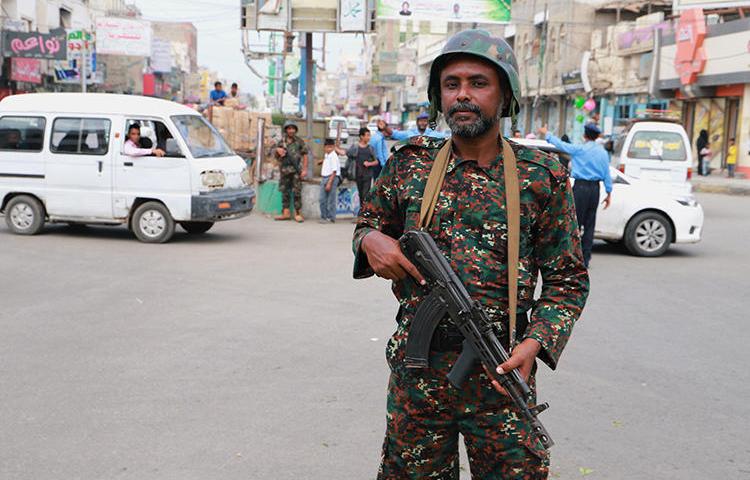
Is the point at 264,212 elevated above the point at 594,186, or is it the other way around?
the point at 594,186

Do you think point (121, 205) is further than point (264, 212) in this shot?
No

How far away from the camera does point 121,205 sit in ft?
39.6

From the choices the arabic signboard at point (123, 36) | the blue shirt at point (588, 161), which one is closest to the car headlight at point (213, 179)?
the blue shirt at point (588, 161)

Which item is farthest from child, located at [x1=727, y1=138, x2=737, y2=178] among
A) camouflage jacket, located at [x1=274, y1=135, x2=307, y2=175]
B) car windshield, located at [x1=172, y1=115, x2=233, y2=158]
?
car windshield, located at [x1=172, y1=115, x2=233, y2=158]

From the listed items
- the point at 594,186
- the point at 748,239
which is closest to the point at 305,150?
the point at 594,186

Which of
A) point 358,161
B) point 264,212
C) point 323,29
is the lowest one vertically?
point 264,212

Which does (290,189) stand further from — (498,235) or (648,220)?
(498,235)

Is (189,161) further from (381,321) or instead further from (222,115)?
(222,115)

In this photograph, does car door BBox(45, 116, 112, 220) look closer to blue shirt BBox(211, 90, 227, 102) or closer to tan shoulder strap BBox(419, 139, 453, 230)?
blue shirt BBox(211, 90, 227, 102)

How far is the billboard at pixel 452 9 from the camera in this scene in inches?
789

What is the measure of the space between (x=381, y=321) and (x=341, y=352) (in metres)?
1.15

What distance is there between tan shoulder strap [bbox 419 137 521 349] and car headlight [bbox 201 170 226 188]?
989 centimetres

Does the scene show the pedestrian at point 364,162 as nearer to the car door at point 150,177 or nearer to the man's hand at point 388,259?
the car door at point 150,177

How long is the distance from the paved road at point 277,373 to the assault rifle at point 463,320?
1.98 m
